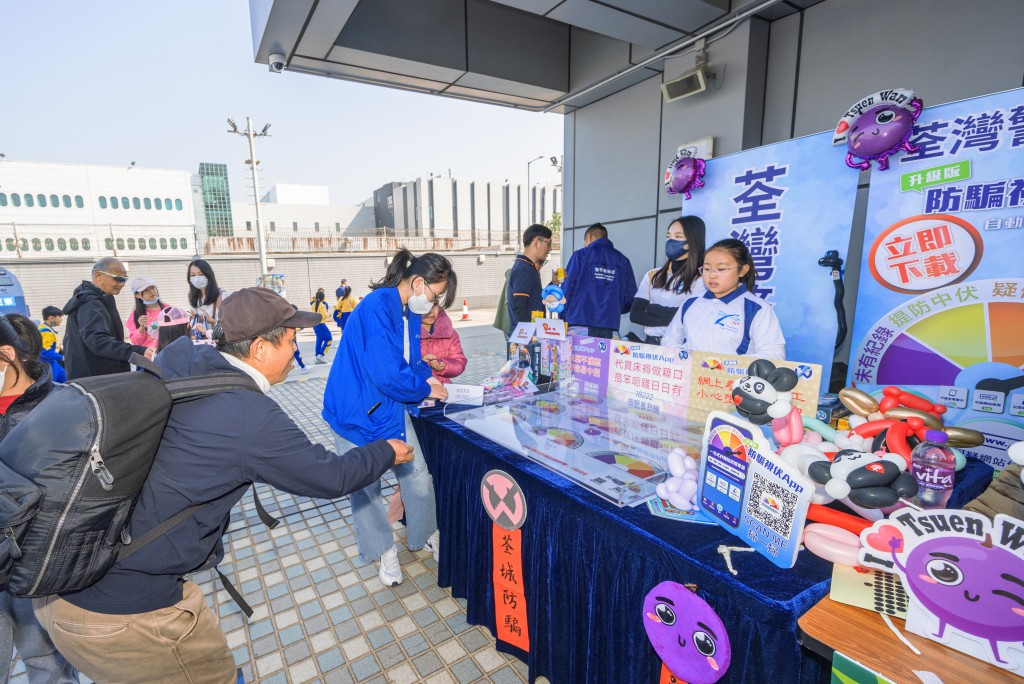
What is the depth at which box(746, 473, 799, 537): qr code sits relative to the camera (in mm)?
1015

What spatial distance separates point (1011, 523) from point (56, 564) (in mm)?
1815

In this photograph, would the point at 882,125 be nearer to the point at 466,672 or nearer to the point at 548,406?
the point at 548,406

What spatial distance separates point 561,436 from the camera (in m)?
1.84

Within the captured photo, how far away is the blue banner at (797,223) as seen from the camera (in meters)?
3.30

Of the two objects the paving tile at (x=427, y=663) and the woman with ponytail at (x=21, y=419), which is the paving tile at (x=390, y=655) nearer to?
the paving tile at (x=427, y=663)

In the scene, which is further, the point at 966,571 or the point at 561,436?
the point at 561,436

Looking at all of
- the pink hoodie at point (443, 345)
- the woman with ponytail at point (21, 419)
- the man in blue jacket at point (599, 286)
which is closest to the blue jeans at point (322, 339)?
the man in blue jacket at point (599, 286)

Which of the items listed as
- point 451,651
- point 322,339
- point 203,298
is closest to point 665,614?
point 451,651

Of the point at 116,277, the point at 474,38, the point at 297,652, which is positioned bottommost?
the point at 297,652

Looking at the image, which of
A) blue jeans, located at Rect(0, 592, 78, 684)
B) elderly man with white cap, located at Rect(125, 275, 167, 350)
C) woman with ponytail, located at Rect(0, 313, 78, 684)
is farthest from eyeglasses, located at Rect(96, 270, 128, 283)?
blue jeans, located at Rect(0, 592, 78, 684)

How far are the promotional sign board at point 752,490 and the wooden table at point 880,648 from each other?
142mm

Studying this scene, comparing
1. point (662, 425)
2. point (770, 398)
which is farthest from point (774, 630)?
point (662, 425)

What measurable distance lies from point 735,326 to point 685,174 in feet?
7.76

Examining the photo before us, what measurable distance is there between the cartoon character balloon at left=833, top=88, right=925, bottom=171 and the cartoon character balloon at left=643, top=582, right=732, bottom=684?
3.17 meters
